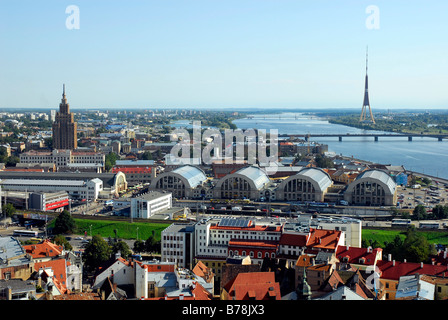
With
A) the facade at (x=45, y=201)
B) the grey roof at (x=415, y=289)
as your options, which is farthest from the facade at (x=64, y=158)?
the grey roof at (x=415, y=289)

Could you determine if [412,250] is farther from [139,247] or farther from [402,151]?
[402,151]

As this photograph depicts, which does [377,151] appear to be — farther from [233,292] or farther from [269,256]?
[233,292]

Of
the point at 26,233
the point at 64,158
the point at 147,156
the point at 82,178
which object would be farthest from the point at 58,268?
the point at 147,156

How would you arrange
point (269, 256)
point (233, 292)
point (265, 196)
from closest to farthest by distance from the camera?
point (233, 292), point (269, 256), point (265, 196)

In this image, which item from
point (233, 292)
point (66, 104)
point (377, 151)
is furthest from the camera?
point (377, 151)

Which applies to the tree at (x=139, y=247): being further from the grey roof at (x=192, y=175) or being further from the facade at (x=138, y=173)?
the facade at (x=138, y=173)

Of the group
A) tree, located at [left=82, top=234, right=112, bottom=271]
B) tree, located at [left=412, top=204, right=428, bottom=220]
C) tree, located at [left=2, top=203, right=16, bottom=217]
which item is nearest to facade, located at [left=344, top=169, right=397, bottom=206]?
tree, located at [left=412, top=204, right=428, bottom=220]

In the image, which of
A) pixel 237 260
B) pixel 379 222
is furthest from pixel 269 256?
pixel 379 222
